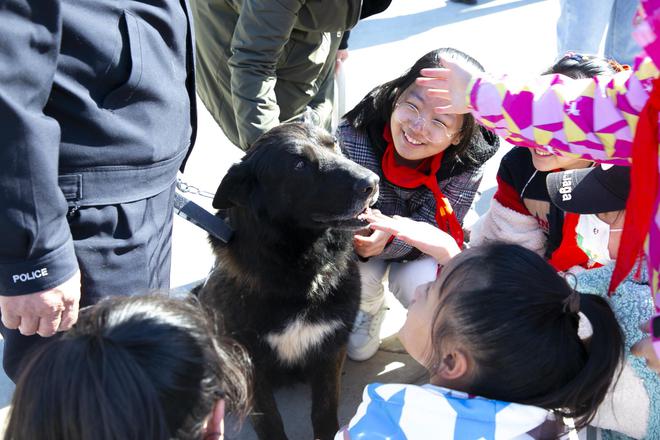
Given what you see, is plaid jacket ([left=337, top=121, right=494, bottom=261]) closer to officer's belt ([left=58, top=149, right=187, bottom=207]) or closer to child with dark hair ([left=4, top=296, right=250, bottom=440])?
officer's belt ([left=58, top=149, right=187, bottom=207])

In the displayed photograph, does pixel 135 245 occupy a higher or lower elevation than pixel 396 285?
higher

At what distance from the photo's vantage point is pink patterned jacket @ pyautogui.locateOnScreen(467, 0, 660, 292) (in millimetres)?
1470

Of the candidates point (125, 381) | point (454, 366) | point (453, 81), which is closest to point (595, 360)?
point (454, 366)

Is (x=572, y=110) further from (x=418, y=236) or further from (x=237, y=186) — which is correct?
(x=237, y=186)

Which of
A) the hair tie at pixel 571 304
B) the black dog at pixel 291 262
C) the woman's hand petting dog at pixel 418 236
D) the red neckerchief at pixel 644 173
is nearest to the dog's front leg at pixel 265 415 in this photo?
the black dog at pixel 291 262

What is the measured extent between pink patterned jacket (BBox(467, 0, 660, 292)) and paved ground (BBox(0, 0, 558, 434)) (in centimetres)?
157

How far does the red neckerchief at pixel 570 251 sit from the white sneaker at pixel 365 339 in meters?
0.88

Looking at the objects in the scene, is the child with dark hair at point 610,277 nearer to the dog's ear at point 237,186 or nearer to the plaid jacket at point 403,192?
the plaid jacket at point 403,192

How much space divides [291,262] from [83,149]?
91 centimetres

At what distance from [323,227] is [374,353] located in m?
1.00

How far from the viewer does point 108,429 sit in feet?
3.57

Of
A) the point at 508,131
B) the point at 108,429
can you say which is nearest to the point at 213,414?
the point at 108,429

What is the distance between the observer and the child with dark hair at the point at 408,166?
2.64 metres

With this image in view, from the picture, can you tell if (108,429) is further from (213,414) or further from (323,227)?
(323,227)
